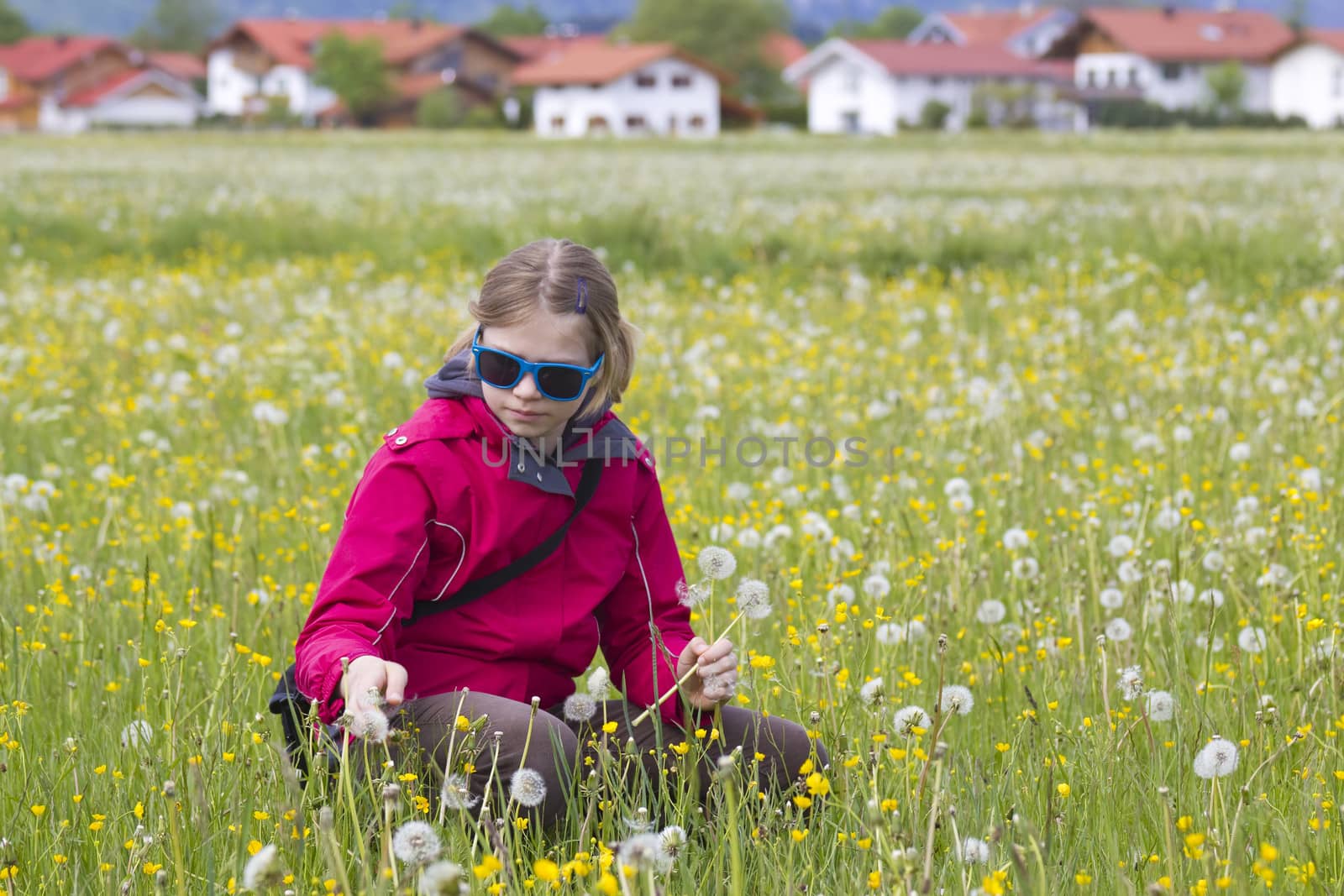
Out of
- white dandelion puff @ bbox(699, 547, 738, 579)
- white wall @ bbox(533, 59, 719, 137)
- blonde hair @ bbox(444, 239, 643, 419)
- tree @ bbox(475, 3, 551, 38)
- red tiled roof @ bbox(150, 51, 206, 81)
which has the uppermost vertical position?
tree @ bbox(475, 3, 551, 38)

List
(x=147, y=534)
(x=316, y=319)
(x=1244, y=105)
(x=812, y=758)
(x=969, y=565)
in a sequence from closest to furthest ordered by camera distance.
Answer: (x=812, y=758)
(x=969, y=565)
(x=147, y=534)
(x=316, y=319)
(x=1244, y=105)

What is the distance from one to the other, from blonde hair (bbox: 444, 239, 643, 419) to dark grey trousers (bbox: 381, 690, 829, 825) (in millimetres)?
642

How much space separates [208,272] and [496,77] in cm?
9792

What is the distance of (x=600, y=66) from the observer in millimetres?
91312

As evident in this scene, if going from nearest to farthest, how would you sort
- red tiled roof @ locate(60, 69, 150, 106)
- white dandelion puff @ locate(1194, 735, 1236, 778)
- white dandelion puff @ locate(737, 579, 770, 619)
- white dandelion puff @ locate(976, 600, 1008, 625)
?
1. white dandelion puff @ locate(1194, 735, 1236, 778)
2. white dandelion puff @ locate(737, 579, 770, 619)
3. white dandelion puff @ locate(976, 600, 1008, 625)
4. red tiled roof @ locate(60, 69, 150, 106)

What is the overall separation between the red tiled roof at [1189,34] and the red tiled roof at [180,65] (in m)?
66.9

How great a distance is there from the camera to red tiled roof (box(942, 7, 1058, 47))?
126 m

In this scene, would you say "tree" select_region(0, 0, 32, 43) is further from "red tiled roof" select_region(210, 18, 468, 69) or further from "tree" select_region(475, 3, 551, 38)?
"tree" select_region(475, 3, 551, 38)

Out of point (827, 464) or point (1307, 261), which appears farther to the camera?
point (1307, 261)

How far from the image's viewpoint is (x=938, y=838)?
266 centimetres

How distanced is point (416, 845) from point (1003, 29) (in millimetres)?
136031

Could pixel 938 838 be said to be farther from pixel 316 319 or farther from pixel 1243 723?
pixel 316 319

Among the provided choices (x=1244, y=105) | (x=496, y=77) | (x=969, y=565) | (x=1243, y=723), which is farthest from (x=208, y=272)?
(x=496, y=77)

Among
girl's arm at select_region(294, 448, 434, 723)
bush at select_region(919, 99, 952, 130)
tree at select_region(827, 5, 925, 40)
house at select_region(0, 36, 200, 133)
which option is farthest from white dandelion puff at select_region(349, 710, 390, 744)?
tree at select_region(827, 5, 925, 40)
